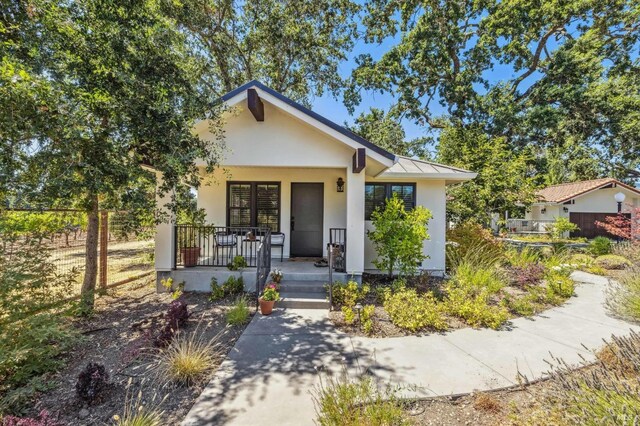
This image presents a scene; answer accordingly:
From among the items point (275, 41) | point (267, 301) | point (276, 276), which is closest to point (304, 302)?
point (267, 301)

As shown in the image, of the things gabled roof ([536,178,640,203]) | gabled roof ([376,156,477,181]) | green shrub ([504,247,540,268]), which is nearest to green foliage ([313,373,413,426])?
gabled roof ([376,156,477,181])

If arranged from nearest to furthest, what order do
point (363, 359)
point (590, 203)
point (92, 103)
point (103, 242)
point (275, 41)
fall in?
point (363, 359) < point (92, 103) < point (103, 242) < point (275, 41) < point (590, 203)

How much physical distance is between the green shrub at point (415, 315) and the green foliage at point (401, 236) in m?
1.64

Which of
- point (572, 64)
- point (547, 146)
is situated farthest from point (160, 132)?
point (547, 146)

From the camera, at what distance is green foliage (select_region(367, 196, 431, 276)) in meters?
6.72

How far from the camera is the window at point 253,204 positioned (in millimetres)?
8711

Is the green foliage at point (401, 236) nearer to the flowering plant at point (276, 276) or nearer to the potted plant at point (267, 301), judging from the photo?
the flowering plant at point (276, 276)

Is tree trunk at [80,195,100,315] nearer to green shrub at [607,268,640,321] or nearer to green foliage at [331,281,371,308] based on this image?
green foliage at [331,281,371,308]

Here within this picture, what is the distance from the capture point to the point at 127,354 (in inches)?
153

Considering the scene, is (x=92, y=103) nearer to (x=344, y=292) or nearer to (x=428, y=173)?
(x=344, y=292)

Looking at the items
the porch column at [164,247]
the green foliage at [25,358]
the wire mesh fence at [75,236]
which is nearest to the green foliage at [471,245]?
the porch column at [164,247]

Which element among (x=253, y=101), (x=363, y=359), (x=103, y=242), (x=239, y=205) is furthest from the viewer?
(x=239, y=205)

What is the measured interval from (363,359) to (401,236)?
360 cm

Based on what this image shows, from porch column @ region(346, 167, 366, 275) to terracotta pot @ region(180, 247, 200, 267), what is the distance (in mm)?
3904
